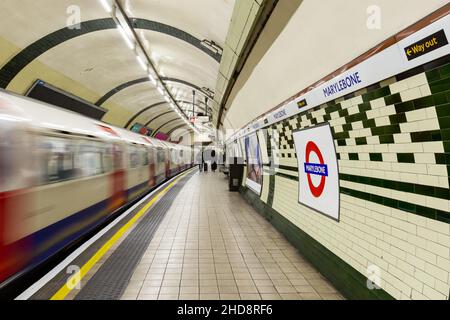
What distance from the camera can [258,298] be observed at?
10.6ft

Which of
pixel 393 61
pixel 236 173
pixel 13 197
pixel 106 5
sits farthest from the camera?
pixel 236 173

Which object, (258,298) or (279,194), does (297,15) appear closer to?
(258,298)

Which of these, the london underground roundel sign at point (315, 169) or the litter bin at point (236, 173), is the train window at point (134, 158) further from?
the london underground roundel sign at point (315, 169)

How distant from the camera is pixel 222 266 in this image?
4.12 m

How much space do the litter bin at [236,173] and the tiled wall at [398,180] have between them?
311 inches

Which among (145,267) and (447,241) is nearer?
(447,241)

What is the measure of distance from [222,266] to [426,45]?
341 centimetres

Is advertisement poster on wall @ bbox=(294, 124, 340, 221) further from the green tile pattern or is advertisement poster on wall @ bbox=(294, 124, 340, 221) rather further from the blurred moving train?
the blurred moving train

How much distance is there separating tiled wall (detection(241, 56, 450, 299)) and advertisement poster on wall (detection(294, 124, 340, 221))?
0.55 feet

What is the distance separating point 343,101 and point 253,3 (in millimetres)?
1403

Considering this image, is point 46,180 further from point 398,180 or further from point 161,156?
point 161,156

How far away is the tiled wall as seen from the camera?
1.99 m

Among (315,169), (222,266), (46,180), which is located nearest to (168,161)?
(46,180)

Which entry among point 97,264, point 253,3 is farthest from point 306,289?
point 253,3
